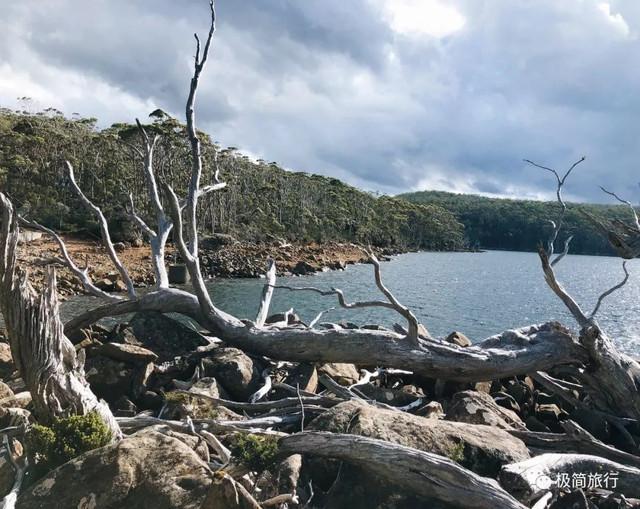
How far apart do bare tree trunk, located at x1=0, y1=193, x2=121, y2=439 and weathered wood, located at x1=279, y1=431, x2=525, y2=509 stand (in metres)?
2.35

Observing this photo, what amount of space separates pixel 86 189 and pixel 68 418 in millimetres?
59759

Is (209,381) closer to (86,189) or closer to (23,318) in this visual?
(23,318)

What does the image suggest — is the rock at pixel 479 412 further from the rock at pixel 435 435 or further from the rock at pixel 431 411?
the rock at pixel 435 435

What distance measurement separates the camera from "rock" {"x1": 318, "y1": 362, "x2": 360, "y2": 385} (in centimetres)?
1003

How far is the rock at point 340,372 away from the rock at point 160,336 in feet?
8.01

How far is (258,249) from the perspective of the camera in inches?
2464

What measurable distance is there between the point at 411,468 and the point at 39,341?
3.98m

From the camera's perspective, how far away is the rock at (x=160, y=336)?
10.8 metres

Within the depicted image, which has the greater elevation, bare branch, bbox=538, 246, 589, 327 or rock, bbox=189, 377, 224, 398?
bare branch, bbox=538, 246, 589, 327

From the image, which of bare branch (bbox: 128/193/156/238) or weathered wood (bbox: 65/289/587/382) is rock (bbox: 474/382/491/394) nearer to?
weathered wood (bbox: 65/289/587/382)

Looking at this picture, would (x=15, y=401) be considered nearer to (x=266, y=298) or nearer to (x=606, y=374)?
(x=266, y=298)

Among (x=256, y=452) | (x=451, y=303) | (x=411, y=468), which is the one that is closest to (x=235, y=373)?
(x=256, y=452)

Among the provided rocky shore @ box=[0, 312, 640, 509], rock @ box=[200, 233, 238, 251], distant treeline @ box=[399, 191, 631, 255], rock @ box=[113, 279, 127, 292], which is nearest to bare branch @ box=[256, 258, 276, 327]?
rocky shore @ box=[0, 312, 640, 509]

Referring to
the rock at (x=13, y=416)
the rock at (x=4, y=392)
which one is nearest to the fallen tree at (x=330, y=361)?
the rock at (x=13, y=416)
